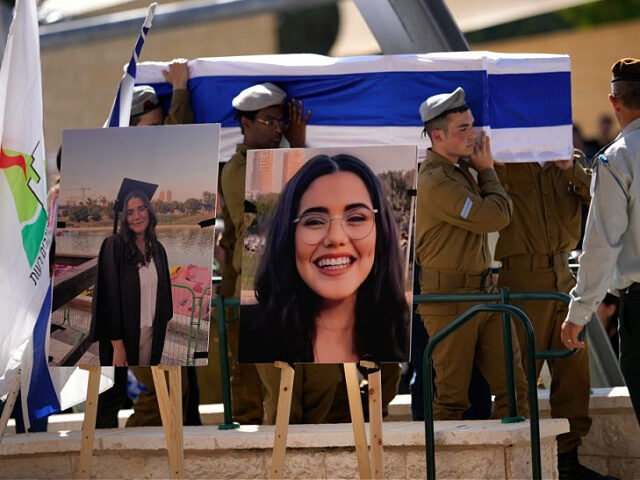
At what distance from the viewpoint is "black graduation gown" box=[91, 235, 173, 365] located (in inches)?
234

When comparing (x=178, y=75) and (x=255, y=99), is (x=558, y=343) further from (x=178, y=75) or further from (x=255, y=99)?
(x=178, y=75)

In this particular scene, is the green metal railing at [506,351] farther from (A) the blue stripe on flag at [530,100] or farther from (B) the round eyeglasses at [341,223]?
(A) the blue stripe on flag at [530,100]

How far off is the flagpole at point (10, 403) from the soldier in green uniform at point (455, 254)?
7.11 feet

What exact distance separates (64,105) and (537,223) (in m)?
17.3

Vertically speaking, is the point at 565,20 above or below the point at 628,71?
above

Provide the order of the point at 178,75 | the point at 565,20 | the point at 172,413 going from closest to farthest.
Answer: the point at 172,413, the point at 178,75, the point at 565,20

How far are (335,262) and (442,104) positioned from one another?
1453 millimetres

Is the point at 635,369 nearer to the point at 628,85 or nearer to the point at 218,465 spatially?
the point at 628,85

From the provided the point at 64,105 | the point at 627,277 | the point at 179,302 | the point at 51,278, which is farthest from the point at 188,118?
the point at 64,105

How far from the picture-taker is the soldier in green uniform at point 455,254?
263 inches

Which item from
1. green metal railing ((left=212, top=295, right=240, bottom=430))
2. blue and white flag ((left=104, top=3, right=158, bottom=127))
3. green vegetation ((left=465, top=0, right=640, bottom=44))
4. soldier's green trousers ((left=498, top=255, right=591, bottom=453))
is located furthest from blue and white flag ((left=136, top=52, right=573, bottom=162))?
green vegetation ((left=465, top=0, right=640, bottom=44))

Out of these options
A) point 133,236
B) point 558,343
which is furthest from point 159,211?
point 558,343

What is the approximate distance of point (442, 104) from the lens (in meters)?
6.73

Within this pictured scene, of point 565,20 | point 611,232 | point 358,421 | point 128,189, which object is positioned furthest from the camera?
point 565,20
